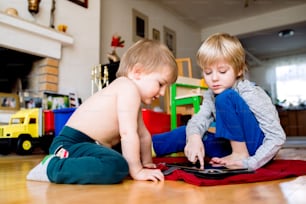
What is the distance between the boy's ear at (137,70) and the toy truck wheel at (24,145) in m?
1.15

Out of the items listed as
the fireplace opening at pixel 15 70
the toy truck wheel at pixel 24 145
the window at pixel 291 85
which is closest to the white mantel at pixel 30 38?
the fireplace opening at pixel 15 70

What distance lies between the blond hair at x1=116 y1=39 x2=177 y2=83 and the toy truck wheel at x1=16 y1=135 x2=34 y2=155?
1116 millimetres

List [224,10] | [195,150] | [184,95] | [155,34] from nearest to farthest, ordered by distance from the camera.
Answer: [195,150] → [184,95] → [155,34] → [224,10]

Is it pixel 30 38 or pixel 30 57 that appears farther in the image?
pixel 30 57

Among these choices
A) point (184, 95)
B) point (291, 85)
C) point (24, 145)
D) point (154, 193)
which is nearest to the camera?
point (154, 193)

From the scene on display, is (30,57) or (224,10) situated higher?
Answer: (224,10)

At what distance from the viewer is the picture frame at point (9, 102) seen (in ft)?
6.26

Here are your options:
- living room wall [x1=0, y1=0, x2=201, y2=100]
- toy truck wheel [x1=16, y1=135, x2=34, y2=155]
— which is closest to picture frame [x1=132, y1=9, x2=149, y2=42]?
living room wall [x1=0, y1=0, x2=201, y2=100]

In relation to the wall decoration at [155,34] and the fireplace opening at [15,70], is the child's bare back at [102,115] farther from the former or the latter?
the wall decoration at [155,34]

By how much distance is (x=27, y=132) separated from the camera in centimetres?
168

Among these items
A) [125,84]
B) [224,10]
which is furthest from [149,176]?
[224,10]

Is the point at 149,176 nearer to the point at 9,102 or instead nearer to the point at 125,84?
the point at 125,84

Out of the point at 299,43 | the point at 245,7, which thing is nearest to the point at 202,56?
the point at 245,7

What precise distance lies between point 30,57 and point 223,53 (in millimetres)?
1734
